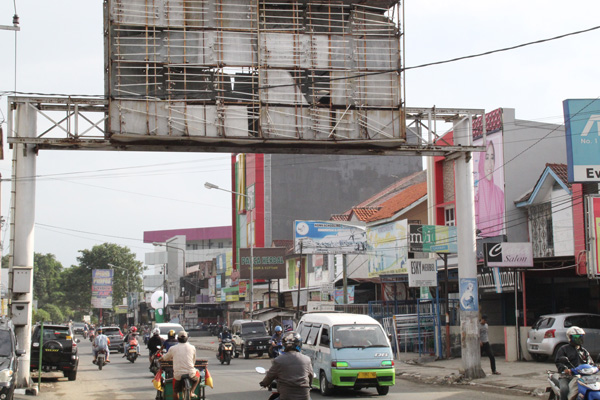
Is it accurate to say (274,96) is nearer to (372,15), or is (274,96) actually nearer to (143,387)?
(372,15)

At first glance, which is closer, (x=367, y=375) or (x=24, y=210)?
(x=367, y=375)

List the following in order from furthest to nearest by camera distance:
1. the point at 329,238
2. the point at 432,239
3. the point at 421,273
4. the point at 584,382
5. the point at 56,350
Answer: the point at 329,238
the point at 421,273
the point at 432,239
the point at 56,350
the point at 584,382

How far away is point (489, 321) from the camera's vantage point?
110 ft

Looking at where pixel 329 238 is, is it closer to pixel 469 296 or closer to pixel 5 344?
pixel 469 296

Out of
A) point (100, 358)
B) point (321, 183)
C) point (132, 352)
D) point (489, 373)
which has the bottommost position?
point (132, 352)

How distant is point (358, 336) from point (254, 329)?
766 inches

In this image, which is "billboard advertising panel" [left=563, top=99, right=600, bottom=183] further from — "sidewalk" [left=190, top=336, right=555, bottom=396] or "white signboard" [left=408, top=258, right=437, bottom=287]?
"white signboard" [left=408, top=258, right=437, bottom=287]

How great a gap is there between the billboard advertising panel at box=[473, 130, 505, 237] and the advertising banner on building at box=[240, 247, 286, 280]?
77.1ft

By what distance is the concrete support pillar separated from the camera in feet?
64.7

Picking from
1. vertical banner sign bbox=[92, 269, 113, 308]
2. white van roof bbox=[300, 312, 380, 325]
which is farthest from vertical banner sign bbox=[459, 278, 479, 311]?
vertical banner sign bbox=[92, 269, 113, 308]

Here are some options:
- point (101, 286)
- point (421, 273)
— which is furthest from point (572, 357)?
point (101, 286)

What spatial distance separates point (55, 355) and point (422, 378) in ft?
39.0

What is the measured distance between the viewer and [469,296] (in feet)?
72.7

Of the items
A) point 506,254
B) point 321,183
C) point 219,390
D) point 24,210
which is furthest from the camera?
point 321,183
